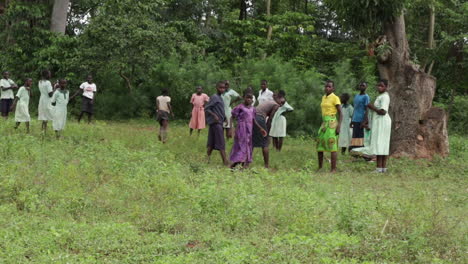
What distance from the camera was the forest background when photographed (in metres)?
20.7

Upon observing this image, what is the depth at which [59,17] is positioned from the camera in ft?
77.2

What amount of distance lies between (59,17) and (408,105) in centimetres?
1466

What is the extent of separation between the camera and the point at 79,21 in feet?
88.2

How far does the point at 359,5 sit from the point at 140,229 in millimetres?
8035

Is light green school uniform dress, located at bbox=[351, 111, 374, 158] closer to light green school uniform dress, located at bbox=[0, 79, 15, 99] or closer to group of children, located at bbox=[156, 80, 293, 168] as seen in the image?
group of children, located at bbox=[156, 80, 293, 168]

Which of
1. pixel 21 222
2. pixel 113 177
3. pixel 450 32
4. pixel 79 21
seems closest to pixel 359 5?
pixel 113 177

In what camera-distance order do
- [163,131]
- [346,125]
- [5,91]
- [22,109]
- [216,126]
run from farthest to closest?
[5,91]
[163,131]
[22,109]
[346,125]
[216,126]

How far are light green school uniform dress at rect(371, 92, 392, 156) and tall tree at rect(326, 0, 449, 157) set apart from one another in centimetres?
208

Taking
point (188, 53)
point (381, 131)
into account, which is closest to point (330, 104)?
point (381, 131)

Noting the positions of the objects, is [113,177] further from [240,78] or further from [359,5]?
[240,78]

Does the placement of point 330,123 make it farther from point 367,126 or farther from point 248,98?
point 248,98

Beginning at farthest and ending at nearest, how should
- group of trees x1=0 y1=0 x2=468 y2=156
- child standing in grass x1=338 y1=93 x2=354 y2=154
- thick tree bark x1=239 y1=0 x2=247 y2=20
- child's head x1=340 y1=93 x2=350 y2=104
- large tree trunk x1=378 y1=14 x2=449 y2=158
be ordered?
1. thick tree bark x1=239 y1=0 x2=247 y2=20
2. child standing in grass x1=338 y1=93 x2=354 y2=154
3. child's head x1=340 y1=93 x2=350 y2=104
4. group of trees x1=0 y1=0 x2=468 y2=156
5. large tree trunk x1=378 y1=14 x2=449 y2=158

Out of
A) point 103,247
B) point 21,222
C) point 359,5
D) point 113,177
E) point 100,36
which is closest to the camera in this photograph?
point 103,247

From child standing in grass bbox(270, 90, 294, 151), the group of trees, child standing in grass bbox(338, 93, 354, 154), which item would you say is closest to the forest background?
the group of trees
